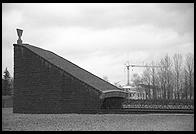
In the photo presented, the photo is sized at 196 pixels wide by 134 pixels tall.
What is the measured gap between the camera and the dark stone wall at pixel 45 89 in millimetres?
24062

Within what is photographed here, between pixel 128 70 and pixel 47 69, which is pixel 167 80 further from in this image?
pixel 128 70

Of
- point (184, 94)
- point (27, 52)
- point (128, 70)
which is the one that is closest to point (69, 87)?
point (27, 52)

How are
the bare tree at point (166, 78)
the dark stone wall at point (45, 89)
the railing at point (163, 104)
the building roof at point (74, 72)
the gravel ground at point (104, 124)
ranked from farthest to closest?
the bare tree at point (166, 78)
the railing at point (163, 104)
the building roof at point (74, 72)
the dark stone wall at point (45, 89)
the gravel ground at point (104, 124)

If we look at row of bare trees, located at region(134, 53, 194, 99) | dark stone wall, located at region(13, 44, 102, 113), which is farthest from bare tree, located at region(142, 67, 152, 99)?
dark stone wall, located at region(13, 44, 102, 113)

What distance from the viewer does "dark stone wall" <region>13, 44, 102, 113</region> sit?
947 inches

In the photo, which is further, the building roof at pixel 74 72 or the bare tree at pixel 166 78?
the bare tree at pixel 166 78

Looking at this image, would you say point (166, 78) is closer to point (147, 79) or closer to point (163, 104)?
point (147, 79)

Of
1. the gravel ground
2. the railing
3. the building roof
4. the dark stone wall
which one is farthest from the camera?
the railing

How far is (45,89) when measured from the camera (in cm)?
2511

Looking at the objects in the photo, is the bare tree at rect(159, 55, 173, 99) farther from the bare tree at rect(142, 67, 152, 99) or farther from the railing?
the railing

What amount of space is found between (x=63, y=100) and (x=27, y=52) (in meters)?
5.47

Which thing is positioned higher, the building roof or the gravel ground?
the building roof

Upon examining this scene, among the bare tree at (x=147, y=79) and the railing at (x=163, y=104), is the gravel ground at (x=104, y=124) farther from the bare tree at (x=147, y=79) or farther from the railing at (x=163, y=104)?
the bare tree at (x=147, y=79)

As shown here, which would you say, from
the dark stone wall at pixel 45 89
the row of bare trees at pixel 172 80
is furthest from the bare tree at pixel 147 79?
the dark stone wall at pixel 45 89
